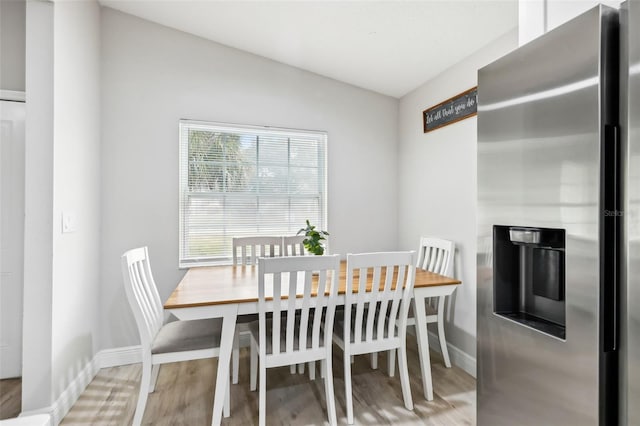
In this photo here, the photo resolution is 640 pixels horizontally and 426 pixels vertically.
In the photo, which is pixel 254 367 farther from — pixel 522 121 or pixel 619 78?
pixel 619 78

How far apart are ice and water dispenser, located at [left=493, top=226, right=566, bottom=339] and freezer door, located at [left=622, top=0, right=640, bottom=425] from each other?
0.15m

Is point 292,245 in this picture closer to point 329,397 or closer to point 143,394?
point 329,397

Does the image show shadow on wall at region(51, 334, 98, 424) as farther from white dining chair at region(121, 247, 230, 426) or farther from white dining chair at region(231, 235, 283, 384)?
white dining chair at region(231, 235, 283, 384)

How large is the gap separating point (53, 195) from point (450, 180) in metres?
2.74

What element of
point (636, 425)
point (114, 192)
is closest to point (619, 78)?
point (636, 425)

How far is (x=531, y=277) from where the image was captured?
1061mm

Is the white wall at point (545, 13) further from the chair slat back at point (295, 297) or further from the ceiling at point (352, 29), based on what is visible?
the chair slat back at point (295, 297)

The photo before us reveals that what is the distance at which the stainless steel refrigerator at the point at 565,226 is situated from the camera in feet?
2.56

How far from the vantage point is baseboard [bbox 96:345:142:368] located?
8.45 ft

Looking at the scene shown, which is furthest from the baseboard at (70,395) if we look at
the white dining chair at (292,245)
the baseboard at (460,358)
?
the baseboard at (460,358)

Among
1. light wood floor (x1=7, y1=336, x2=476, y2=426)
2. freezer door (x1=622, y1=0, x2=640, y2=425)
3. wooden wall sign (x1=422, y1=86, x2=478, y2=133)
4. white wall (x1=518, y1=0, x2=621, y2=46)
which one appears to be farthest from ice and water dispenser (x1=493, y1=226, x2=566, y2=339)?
wooden wall sign (x1=422, y1=86, x2=478, y2=133)

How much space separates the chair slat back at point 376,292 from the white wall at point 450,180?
808 mm

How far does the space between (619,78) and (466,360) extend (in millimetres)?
2309

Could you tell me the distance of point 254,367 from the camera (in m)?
2.22
